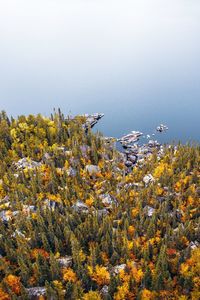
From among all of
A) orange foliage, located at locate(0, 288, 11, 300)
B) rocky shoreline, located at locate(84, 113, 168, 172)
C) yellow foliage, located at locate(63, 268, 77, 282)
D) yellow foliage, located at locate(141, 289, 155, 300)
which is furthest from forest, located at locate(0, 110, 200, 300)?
rocky shoreline, located at locate(84, 113, 168, 172)

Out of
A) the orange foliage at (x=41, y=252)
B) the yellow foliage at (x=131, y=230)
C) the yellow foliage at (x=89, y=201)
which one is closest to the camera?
the orange foliage at (x=41, y=252)

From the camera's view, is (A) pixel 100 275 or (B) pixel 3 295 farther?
(A) pixel 100 275

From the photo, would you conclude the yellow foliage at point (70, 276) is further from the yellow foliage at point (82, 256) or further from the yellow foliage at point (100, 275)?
the yellow foliage at point (82, 256)

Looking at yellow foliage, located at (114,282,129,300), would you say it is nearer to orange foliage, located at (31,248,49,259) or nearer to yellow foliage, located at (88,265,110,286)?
yellow foliage, located at (88,265,110,286)

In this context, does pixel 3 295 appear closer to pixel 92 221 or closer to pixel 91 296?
pixel 91 296

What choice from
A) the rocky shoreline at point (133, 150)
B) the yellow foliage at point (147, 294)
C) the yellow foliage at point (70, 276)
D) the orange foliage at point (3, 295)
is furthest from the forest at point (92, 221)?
the rocky shoreline at point (133, 150)

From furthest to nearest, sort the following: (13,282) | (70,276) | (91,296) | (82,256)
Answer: (82,256) < (70,276) < (13,282) < (91,296)

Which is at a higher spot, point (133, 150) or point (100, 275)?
point (133, 150)

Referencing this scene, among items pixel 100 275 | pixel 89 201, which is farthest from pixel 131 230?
pixel 100 275

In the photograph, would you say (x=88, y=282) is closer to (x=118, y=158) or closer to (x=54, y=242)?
(x=54, y=242)
